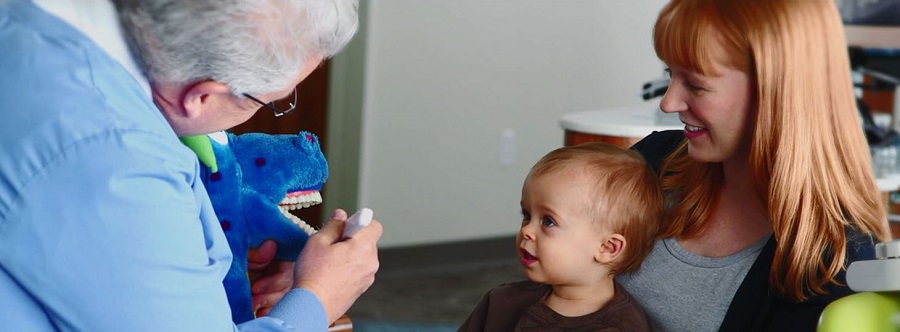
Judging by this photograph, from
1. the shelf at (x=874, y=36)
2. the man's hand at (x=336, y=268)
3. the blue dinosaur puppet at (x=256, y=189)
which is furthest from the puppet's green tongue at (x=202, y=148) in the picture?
the shelf at (x=874, y=36)

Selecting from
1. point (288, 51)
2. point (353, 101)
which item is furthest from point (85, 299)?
point (353, 101)

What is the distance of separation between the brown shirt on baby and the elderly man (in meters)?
0.59

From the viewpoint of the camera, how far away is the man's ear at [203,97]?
137 cm

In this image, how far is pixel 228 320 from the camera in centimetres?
139

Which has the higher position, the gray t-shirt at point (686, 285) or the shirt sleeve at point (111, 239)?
the shirt sleeve at point (111, 239)

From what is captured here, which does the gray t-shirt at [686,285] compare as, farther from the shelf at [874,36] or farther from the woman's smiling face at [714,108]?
the shelf at [874,36]

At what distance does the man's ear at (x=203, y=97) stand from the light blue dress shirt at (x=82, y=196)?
72mm

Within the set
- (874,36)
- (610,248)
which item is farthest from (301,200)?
(874,36)

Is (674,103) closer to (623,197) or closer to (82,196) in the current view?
(623,197)

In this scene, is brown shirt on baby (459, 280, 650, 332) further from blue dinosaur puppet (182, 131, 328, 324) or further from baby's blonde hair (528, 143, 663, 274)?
blue dinosaur puppet (182, 131, 328, 324)

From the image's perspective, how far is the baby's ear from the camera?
1.83 metres

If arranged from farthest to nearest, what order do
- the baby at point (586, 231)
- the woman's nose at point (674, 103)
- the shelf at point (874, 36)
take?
the shelf at point (874, 36)
the baby at point (586, 231)
the woman's nose at point (674, 103)

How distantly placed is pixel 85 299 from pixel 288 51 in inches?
14.1

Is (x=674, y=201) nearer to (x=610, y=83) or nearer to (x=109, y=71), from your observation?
(x=109, y=71)
